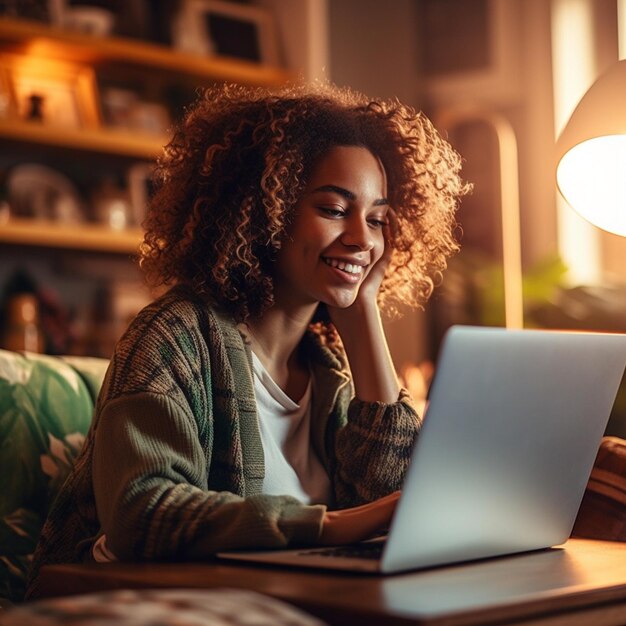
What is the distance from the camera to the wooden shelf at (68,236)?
135 inches

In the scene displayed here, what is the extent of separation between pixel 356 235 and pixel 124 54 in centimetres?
232

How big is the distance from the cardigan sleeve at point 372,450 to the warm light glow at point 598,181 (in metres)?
0.44

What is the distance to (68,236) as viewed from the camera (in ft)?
11.7

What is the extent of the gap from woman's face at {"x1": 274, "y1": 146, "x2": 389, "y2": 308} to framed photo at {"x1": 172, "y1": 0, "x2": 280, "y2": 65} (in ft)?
7.89

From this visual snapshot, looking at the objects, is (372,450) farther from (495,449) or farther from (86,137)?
(86,137)

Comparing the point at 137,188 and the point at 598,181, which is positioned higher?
the point at 137,188

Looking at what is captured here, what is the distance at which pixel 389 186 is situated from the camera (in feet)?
5.67

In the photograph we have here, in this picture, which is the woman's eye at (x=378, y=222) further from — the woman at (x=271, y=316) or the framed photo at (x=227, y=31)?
the framed photo at (x=227, y=31)

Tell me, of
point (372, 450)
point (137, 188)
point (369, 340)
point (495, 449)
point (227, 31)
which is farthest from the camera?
point (227, 31)

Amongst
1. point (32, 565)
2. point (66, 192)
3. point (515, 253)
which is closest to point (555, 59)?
point (515, 253)

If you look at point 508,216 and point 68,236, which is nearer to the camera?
point 68,236

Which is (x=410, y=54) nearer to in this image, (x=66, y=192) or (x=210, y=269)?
(x=66, y=192)

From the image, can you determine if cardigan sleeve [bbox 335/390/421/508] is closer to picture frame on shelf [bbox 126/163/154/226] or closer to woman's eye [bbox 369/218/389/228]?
woman's eye [bbox 369/218/389/228]

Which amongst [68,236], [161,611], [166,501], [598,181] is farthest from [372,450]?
[68,236]
